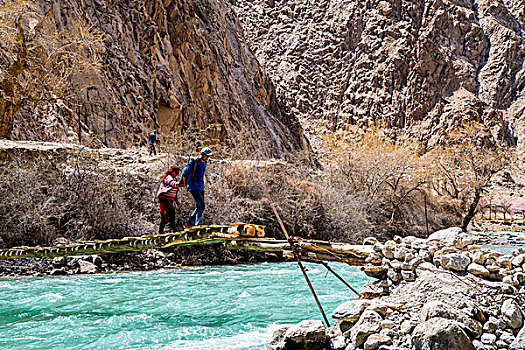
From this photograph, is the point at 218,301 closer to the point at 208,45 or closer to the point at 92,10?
the point at 92,10

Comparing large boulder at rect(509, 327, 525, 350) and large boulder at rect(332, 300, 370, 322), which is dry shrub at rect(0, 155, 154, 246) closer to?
large boulder at rect(332, 300, 370, 322)

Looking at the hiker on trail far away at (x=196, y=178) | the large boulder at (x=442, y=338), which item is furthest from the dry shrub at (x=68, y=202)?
the large boulder at (x=442, y=338)

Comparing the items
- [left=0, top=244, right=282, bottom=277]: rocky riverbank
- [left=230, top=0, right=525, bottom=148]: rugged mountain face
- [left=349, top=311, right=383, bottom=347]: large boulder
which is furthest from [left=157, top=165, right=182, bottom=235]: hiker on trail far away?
[left=230, top=0, right=525, bottom=148]: rugged mountain face

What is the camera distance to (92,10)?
85.6ft

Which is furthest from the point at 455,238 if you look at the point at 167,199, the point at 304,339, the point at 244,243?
the point at 167,199

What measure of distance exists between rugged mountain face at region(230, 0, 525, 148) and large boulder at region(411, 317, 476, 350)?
179 ft

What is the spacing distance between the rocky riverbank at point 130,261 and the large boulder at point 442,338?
30.2ft

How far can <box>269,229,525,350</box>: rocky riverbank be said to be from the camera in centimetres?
375

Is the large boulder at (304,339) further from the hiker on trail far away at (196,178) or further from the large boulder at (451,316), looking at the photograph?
the hiker on trail far away at (196,178)

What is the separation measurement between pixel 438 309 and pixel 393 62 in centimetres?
5906

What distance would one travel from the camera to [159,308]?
723 centimetres

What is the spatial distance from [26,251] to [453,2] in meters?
71.3

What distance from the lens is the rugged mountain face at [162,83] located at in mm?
22297

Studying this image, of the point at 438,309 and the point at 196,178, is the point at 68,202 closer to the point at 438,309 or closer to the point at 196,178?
the point at 196,178
